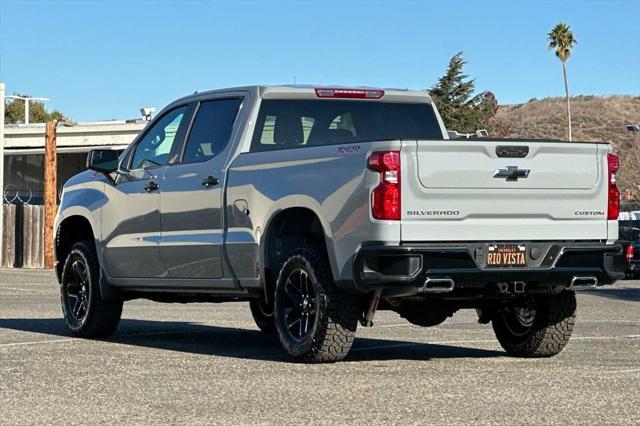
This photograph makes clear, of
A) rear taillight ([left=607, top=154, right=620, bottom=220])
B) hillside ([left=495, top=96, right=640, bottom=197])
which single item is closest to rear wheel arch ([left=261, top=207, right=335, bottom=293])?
rear taillight ([left=607, top=154, right=620, bottom=220])

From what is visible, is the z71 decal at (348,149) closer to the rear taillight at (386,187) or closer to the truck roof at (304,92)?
the rear taillight at (386,187)

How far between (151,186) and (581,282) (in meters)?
3.93

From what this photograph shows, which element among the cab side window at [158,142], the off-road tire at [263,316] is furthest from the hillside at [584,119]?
the cab side window at [158,142]

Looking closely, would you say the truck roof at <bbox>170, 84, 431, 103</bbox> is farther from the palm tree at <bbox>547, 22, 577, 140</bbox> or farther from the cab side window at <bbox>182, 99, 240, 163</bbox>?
the palm tree at <bbox>547, 22, 577, 140</bbox>

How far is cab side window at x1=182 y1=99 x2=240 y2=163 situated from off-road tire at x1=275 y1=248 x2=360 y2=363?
1.67 metres

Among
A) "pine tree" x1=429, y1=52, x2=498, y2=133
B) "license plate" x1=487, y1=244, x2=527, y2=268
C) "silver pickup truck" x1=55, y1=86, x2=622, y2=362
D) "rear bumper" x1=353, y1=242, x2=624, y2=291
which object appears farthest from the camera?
"pine tree" x1=429, y1=52, x2=498, y2=133

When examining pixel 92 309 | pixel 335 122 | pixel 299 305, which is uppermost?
pixel 335 122

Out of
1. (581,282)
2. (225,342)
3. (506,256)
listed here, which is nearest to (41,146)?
(225,342)

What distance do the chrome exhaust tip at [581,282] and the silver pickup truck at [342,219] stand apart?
0.05 ft

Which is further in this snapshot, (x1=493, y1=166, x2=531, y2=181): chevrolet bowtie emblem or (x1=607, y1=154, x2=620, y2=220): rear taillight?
(x1=607, y1=154, x2=620, y2=220): rear taillight

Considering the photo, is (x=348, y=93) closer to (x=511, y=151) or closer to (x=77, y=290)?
(x=511, y=151)

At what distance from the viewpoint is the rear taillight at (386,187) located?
9.72 metres

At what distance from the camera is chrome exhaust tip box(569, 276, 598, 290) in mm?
10391

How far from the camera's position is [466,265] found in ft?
32.5
